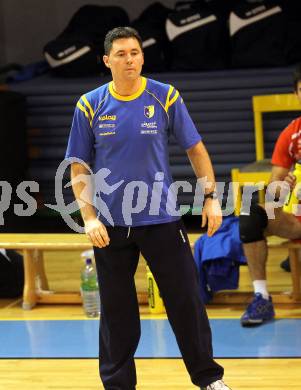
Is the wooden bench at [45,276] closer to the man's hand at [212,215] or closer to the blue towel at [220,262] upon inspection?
the blue towel at [220,262]

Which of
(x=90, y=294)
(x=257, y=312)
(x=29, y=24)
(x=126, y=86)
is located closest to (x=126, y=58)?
(x=126, y=86)

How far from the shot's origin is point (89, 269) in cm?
593

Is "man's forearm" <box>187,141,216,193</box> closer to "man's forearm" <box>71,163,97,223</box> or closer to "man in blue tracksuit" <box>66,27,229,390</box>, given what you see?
"man in blue tracksuit" <box>66,27,229,390</box>

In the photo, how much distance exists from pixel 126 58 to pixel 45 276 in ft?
9.51

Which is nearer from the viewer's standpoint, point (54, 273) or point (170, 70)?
point (54, 273)

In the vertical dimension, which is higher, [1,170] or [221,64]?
[221,64]

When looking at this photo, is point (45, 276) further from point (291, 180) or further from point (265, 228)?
point (291, 180)

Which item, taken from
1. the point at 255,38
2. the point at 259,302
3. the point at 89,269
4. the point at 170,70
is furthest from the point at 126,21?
the point at 259,302

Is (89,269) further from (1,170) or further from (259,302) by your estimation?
(1,170)

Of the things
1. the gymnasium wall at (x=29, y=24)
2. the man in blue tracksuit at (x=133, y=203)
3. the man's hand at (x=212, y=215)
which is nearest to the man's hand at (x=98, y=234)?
the man in blue tracksuit at (x=133, y=203)

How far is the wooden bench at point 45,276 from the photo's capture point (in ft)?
19.2

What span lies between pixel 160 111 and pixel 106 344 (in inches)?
40.5

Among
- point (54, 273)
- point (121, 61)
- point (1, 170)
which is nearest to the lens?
point (121, 61)

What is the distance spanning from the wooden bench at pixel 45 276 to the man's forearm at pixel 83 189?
1.95 meters
